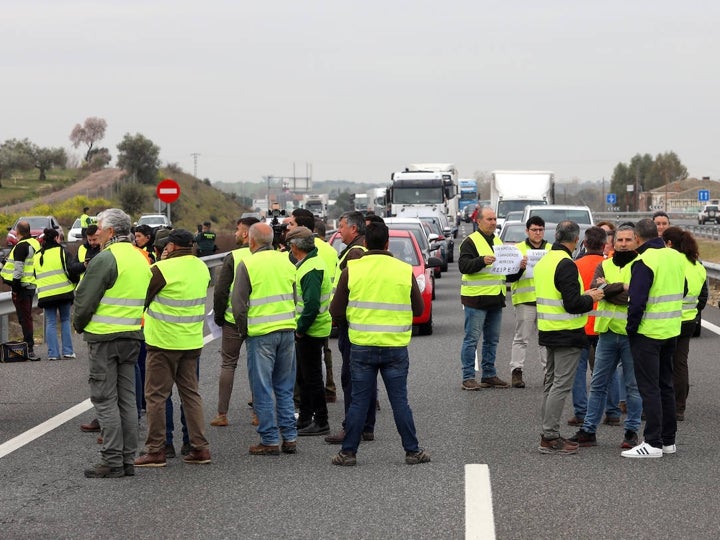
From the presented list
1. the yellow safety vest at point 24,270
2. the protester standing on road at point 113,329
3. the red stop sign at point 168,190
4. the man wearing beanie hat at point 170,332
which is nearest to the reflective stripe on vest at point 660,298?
the man wearing beanie hat at point 170,332

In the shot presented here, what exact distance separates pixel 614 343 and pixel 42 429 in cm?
489

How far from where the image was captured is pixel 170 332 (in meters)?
9.26

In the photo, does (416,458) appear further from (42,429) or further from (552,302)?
(42,429)

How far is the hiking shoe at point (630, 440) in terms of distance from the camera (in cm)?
963

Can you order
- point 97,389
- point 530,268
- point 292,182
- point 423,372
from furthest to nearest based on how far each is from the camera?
1. point 292,182
2. point 423,372
3. point 530,268
4. point 97,389

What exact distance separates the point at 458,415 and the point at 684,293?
2448 mm

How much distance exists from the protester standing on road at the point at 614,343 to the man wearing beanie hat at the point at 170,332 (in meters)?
2.97

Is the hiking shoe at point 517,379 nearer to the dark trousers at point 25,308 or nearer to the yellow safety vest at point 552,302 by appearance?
the yellow safety vest at point 552,302

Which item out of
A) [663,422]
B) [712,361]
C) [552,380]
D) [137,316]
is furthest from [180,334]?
[712,361]

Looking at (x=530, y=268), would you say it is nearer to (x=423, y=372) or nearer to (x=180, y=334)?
(x=423, y=372)

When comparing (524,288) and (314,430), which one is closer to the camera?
(314,430)

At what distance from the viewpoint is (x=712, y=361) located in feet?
49.6

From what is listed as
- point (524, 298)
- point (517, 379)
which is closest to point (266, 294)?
point (517, 379)

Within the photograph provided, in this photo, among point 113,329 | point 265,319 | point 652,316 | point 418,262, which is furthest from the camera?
point 418,262
